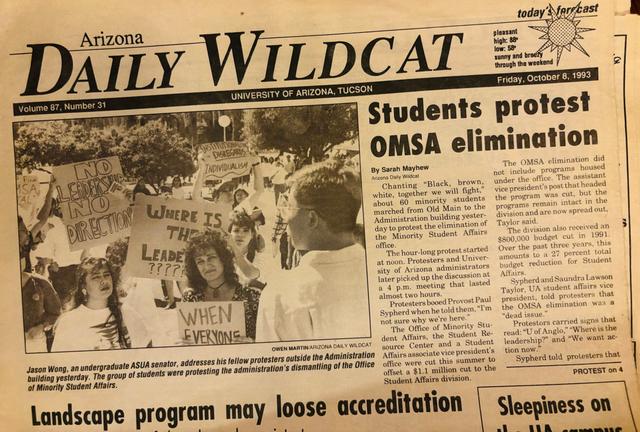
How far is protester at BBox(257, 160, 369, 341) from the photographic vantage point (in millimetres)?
497

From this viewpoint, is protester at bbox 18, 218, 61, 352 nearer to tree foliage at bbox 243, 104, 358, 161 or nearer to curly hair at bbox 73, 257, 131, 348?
curly hair at bbox 73, 257, 131, 348

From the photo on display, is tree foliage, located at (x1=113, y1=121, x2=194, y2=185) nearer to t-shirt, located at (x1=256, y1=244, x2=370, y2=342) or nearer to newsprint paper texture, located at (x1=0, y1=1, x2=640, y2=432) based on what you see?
newsprint paper texture, located at (x1=0, y1=1, x2=640, y2=432)

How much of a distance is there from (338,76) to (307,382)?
0.34 meters

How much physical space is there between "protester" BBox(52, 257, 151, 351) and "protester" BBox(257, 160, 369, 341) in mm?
144

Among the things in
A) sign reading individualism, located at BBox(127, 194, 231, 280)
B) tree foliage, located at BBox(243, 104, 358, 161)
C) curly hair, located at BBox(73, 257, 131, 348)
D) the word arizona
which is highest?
the word arizona

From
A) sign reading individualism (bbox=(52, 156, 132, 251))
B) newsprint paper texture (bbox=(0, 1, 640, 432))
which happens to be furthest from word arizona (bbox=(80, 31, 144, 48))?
sign reading individualism (bbox=(52, 156, 132, 251))

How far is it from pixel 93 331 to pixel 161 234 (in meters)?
0.13

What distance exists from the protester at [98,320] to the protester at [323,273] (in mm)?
144

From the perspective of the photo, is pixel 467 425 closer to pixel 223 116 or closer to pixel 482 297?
pixel 482 297

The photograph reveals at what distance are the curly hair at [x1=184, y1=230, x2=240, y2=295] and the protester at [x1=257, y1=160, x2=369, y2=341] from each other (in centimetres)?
5

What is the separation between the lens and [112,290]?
1.64 ft

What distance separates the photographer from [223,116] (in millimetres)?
503

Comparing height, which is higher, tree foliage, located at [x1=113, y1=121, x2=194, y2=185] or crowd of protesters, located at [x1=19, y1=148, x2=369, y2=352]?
tree foliage, located at [x1=113, y1=121, x2=194, y2=185]

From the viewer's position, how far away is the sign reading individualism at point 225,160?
1.64 ft
